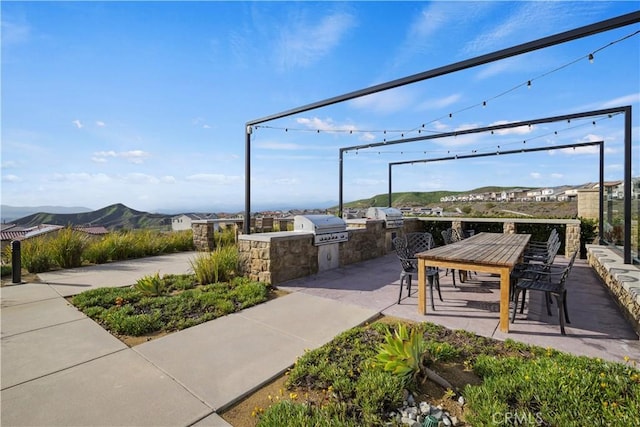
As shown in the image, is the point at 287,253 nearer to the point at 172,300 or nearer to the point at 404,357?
the point at 172,300

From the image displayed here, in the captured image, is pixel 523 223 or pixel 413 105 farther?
pixel 523 223

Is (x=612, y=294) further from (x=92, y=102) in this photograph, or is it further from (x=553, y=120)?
(x=92, y=102)

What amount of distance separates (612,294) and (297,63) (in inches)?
280

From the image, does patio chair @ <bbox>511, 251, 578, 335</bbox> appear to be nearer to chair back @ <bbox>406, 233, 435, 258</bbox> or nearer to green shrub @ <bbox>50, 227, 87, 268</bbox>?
chair back @ <bbox>406, 233, 435, 258</bbox>

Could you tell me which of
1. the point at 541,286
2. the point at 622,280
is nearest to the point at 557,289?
the point at 541,286

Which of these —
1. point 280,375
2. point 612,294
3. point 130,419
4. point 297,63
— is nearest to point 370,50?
point 297,63

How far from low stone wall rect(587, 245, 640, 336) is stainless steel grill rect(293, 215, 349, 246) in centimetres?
415

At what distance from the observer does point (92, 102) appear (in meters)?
6.38

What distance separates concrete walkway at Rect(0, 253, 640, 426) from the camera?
5.96 ft

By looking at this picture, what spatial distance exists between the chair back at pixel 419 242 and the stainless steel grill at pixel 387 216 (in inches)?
62.2

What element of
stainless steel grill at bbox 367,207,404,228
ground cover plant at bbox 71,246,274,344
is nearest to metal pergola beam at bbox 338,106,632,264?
stainless steel grill at bbox 367,207,404,228

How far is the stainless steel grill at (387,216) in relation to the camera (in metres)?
8.02

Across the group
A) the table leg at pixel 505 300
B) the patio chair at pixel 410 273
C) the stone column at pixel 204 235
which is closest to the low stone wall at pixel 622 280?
the table leg at pixel 505 300

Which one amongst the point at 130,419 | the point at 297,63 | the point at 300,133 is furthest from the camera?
the point at 300,133
